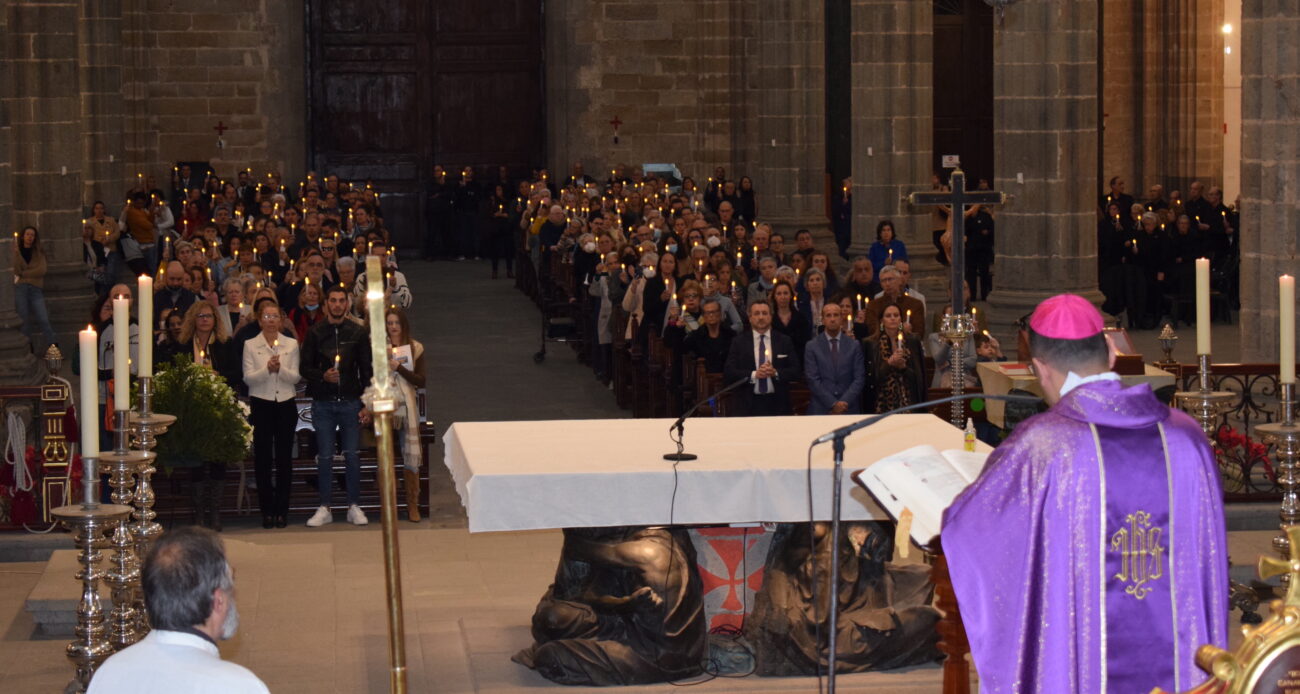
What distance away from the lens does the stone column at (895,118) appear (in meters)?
20.6

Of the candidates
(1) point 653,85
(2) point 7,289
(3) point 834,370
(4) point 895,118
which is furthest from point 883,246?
(1) point 653,85

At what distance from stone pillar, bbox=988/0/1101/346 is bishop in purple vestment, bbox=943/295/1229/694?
10.5m

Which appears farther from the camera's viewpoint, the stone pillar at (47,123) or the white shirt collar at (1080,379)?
the stone pillar at (47,123)

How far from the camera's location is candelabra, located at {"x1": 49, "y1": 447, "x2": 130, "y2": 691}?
6.01m

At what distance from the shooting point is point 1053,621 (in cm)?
488

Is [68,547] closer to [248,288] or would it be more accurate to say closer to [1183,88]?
[248,288]

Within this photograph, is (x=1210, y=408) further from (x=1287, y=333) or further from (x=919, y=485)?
(x=919, y=485)

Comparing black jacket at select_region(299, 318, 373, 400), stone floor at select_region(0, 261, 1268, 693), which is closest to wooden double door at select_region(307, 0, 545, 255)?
stone floor at select_region(0, 261, 1268, 693)

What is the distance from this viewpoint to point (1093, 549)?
4.86 m

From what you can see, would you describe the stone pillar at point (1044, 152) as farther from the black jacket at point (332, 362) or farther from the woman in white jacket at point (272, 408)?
the woman in white jacket at point (272, 408)

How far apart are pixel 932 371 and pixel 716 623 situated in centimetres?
545

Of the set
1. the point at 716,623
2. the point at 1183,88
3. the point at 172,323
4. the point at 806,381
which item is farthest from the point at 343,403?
the point at 1183,88

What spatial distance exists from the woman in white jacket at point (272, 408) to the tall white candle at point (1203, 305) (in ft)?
18.7

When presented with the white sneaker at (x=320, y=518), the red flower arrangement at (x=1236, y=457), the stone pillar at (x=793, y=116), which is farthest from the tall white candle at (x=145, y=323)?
the stone pillar at (x=793, y=116)
